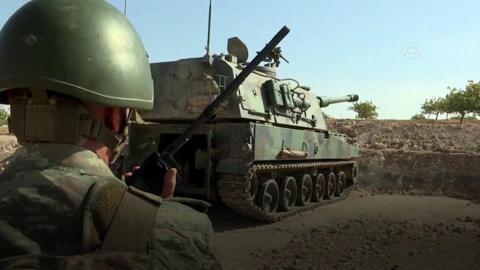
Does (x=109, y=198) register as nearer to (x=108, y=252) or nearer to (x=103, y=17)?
(x=108, y=252)

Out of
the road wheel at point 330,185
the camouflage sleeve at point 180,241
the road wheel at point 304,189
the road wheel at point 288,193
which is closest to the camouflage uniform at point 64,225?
the camouflage sleeve at point 180,241

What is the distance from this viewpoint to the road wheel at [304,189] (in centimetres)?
1038

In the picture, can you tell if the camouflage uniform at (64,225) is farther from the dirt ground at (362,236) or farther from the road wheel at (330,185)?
the road wheel at (330,185)

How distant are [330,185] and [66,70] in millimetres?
11505

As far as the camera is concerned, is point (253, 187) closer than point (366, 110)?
Yes

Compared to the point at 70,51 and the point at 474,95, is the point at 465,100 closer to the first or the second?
the point at 474,95

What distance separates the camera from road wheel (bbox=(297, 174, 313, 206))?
10.4 m

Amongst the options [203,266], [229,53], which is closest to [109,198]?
[203,266]

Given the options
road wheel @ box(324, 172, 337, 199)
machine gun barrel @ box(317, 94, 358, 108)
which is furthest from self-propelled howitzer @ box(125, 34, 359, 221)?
machine gun barrel @ box(317, 94, 358, 108)

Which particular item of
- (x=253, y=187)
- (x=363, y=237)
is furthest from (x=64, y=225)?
(x=253, y=187)

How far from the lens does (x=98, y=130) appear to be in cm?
155

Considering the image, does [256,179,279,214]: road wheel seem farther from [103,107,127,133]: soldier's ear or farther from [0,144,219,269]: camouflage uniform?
[0,144,219,269]: camouflage uniform

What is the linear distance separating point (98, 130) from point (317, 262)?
4.88m

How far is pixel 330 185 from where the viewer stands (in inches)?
496
